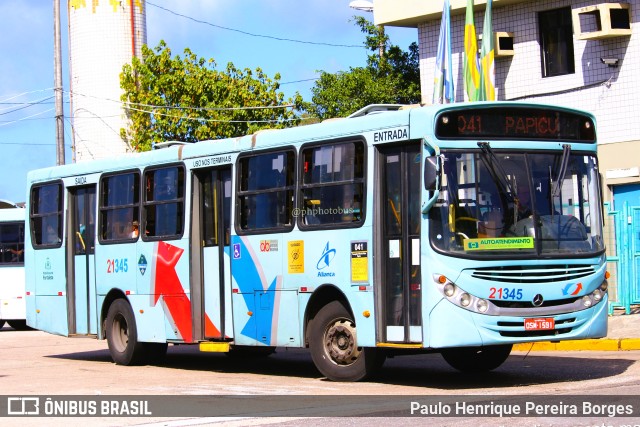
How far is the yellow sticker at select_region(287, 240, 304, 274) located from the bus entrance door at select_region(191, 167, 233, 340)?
4.67ft

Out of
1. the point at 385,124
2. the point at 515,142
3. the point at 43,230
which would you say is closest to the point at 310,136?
the point at 385,124

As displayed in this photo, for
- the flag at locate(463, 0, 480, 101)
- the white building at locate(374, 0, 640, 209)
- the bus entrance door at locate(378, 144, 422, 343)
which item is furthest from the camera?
the flag at locate(463, 0, 480, 101)

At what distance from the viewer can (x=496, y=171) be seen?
491 inches

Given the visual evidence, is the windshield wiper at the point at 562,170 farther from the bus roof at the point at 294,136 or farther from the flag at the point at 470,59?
the flag at the point at 470,59

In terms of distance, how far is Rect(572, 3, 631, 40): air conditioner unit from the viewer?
22.4 metres

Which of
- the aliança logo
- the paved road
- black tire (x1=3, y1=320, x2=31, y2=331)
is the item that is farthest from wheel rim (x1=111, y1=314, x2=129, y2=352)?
black tire (x1=3, y1=320, x2=31, y2=331)

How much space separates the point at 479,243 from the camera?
12.2 metres

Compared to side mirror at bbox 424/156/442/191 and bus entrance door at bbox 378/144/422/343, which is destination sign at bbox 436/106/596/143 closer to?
side mirror at bbox 424/156/442/191

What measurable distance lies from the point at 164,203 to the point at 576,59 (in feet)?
34.6

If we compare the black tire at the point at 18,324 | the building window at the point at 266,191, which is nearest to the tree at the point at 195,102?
the black tire at the point at 18,324

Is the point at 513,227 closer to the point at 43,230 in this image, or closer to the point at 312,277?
the point at 312,277

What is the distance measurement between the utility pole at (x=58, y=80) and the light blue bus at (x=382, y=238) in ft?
59.8

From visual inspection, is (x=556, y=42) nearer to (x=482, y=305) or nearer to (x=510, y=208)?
(x=510, y=208)

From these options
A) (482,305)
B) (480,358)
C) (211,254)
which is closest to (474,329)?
(482,305)
